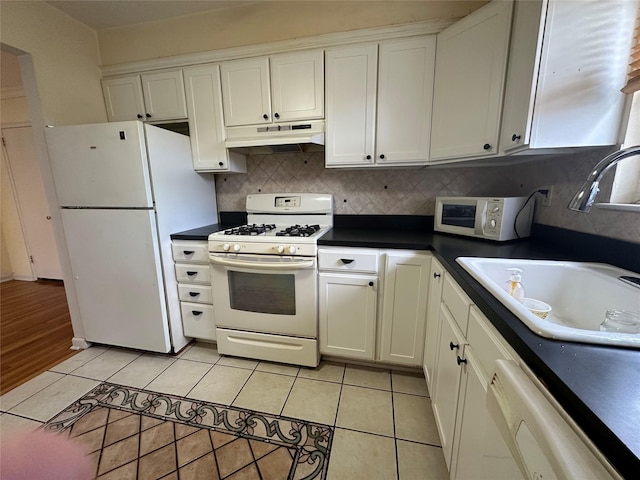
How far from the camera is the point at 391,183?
2.07m

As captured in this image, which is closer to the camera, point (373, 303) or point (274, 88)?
point (373, 303)

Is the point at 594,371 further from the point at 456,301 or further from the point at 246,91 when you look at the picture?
the point at 246,91

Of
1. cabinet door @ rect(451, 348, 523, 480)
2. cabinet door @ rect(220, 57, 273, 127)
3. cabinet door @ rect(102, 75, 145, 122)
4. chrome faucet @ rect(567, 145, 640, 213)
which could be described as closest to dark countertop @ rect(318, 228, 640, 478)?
cabinet door @ rect(451, 348, 523, 480)

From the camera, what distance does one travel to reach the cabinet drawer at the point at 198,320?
1975 millimetres

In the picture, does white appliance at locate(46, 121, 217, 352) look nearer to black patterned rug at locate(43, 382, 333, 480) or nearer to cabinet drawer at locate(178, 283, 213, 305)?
cabinet drawer at locate(178, 283, 213, 305)

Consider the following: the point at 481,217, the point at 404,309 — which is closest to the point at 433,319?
the point at 404,309

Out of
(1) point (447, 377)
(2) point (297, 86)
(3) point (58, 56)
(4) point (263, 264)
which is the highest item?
(3) point (58, 56)

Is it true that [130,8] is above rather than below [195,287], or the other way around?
above

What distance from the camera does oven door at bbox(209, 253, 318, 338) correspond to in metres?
1.67

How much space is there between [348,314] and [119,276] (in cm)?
170

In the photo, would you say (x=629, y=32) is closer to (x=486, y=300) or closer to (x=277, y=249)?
(x=486, y=300)

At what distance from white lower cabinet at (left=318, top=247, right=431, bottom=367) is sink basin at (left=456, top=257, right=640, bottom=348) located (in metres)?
0.47

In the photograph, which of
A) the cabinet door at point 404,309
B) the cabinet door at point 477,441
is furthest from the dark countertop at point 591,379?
the cabinet door at point 404,309

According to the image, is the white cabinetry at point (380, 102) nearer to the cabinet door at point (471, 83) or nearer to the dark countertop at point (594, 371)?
the cabinet door at point (471, 83)
